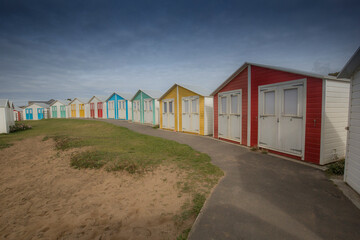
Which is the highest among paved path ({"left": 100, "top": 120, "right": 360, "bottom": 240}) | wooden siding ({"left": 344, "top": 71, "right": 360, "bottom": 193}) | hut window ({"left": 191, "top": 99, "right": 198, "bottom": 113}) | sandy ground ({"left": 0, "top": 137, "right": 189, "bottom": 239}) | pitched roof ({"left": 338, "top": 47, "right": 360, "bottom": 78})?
pitched roof ({"left": 338, "top": 47, "right": 360, "bottom": 78})

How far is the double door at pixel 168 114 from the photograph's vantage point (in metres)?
16.0

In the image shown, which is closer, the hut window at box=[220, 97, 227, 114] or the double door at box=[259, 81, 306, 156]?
the double door at box=[259, 81, 306, 156]

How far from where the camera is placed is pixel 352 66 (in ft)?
14.4

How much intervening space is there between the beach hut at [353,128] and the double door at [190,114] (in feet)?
30.2

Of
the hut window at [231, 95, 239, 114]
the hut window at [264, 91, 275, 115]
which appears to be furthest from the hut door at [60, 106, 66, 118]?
the hut window at [264, 91, 275, 115]

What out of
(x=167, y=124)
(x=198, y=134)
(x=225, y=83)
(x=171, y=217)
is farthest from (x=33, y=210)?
(x=167, y=124)

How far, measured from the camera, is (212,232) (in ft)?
9.47

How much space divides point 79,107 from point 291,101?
41.2 meters

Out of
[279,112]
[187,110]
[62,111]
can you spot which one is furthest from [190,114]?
[62,111]

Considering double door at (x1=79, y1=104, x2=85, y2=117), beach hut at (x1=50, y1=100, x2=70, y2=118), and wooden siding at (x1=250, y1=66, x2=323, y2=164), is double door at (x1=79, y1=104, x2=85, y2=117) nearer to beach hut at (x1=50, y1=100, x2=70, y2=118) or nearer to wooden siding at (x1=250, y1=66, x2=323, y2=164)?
beach hut at (x1=50, y1=100, x2=70, y2=118)

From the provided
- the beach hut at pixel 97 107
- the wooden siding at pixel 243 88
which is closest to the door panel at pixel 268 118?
the wooden siding at pixel 243 88

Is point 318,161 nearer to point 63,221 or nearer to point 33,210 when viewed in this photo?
point 63,221

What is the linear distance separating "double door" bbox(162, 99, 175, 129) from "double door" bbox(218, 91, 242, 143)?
19.2ft

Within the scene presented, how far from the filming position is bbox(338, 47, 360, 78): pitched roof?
3.97 metres
